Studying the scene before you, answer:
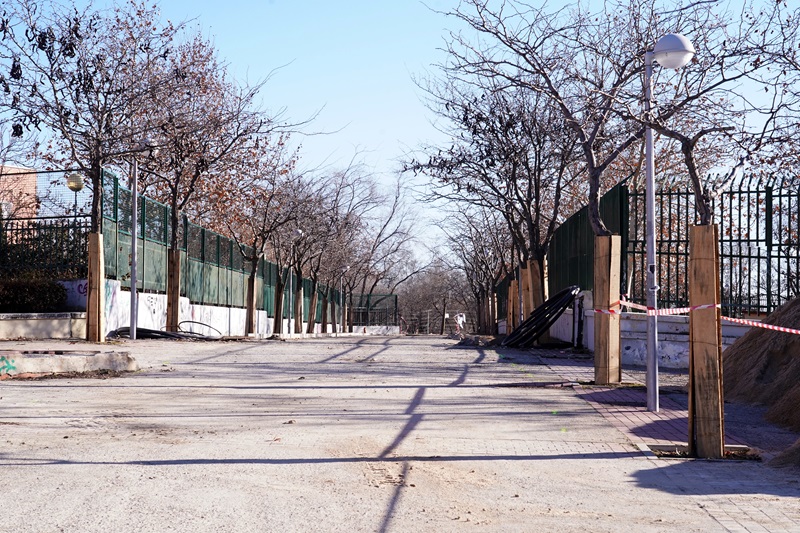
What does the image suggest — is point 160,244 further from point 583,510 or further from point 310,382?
point 583,510

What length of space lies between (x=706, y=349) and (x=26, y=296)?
19.0 metres

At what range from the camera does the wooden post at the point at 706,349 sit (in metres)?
7.02

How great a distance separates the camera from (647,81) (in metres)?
10.6

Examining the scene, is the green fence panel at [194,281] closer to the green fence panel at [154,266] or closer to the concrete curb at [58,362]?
the green fence panel at [154,266]

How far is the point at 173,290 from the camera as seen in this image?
26281 mm

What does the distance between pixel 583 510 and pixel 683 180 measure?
12.4 metres

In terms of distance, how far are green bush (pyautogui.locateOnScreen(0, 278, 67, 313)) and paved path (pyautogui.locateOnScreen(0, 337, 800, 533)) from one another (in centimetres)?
1152

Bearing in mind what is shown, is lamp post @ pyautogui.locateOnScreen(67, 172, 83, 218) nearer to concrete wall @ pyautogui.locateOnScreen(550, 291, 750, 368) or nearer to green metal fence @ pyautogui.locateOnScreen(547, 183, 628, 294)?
green metal fence @ pyautogui.locateOnScreen(547, 183, 628, 294)

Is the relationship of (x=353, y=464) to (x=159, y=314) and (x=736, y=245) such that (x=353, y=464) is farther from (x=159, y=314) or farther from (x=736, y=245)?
(x=159, y=314)

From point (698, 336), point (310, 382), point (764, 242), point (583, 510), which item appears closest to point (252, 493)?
point (583, 510)

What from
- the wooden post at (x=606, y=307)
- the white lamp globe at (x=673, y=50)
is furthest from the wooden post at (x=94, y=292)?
the white lamp globe at (x=673, y=50)

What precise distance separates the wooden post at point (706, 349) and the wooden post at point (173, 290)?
20.7 metres

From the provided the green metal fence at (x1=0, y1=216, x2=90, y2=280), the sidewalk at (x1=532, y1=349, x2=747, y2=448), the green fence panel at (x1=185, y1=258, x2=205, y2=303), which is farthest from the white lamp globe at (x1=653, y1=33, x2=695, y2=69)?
the green fence panel at (x1=185, y1=258, x2=205, y2=303)

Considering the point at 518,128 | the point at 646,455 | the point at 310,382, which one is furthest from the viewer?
the point at 518,128
